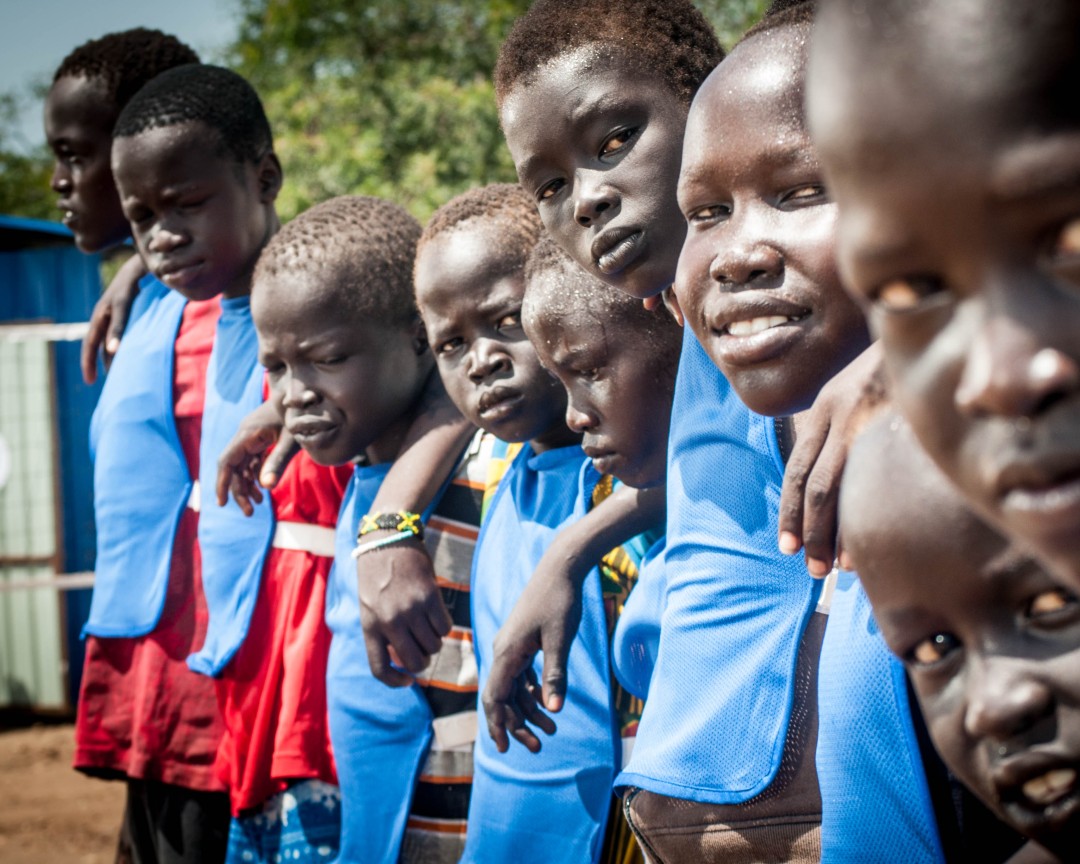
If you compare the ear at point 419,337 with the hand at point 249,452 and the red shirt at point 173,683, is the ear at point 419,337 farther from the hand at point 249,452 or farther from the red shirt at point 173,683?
the red shirt at point 173,683

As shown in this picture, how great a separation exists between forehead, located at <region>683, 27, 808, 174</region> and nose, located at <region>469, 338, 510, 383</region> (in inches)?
38.2

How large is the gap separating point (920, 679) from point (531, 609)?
114 cm

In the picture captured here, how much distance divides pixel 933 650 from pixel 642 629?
38.4 inches

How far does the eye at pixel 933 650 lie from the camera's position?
3.39ft

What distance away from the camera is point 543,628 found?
6.95 ft

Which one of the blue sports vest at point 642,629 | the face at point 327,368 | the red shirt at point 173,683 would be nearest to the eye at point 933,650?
the blue sports vest at point 642,629

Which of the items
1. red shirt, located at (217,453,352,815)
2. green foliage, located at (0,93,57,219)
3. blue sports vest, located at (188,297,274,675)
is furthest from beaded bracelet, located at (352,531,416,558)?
green foliage, located at (0,93,57,219)

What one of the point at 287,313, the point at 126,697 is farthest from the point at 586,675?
the point at 126,697

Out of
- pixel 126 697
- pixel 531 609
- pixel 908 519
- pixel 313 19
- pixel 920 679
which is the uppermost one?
pixel 313 19

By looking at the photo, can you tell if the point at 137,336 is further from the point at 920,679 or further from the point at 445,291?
the point at 920,679

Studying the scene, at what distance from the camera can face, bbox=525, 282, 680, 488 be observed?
2.17 metres

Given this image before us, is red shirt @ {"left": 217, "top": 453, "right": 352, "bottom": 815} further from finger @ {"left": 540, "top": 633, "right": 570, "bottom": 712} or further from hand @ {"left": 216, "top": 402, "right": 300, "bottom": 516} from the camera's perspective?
finger @ {"left": 540, "top": 633, "right": 570, "bottom": 712}

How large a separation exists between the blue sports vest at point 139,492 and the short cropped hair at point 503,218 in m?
1.33

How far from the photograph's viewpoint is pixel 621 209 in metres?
2.00
